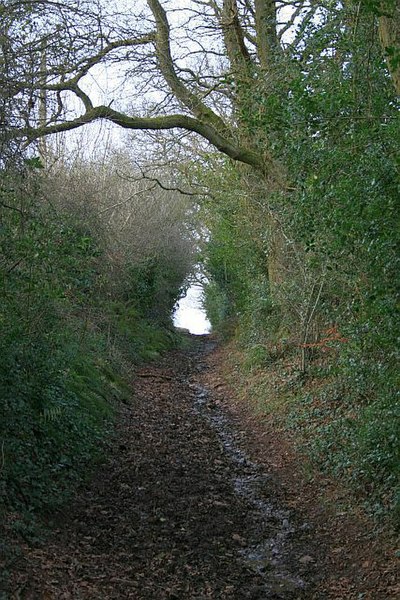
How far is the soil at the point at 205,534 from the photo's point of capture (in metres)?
6.87

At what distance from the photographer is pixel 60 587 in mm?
6301

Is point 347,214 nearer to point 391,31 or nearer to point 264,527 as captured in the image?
point 391,31

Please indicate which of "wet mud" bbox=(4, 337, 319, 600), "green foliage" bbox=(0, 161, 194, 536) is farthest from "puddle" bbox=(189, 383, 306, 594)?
"green foliage" bbox=(0, 161, 194, 536)

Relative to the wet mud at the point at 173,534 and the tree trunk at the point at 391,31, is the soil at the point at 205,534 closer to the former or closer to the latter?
the wet mud at the point at 173,534

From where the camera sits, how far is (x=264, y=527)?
8781 millimetres

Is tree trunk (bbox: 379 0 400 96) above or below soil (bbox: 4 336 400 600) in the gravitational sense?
above

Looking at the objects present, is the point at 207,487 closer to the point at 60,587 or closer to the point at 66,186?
the point at 60,587

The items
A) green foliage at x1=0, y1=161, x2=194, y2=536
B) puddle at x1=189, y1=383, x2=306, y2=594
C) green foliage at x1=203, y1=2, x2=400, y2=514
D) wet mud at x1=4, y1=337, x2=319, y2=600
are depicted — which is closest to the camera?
wet mud at x1=4, y1=337, x2=319, y2=600

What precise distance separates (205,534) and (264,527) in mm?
850

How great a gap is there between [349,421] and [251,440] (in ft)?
9.77

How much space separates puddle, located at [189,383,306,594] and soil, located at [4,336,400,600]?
0.02 metres

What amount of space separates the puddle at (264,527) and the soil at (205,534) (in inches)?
0.7

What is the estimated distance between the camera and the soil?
6.87 meters

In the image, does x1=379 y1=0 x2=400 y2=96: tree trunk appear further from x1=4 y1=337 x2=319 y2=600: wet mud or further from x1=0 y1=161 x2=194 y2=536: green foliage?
x1=4 y1=337 x2=319 y2=600: wet mud
